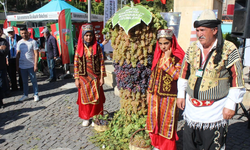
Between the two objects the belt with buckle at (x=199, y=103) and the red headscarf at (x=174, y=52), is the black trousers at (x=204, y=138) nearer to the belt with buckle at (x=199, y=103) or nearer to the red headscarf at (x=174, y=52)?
the belt with buckle at (x=199, y=103)

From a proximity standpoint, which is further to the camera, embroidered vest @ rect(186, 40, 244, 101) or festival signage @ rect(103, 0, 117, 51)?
festival signage @ rect(103, 0, 117, 51)

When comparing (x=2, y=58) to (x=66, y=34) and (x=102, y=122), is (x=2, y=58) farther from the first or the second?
(x=102, y=122)

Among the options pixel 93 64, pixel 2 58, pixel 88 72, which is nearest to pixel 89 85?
pixel 88 72

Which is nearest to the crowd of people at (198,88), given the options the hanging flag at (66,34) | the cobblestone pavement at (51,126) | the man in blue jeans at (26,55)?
the cobblestone pavement at (51,126)

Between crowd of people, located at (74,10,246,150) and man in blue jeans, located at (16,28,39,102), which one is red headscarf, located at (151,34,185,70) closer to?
crowd of people, located at (74,10,246,150)

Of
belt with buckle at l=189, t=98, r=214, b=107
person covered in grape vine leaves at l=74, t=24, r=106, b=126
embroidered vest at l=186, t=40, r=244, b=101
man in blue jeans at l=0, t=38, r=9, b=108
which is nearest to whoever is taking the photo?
embroidered vest at l=186, t=40, r=244, b=101

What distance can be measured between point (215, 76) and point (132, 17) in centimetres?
164

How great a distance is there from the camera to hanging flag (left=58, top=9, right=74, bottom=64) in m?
8.59

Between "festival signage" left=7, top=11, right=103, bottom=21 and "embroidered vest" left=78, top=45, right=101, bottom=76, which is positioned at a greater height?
"festival signage" left=7, top=11, right=103, bottom=21

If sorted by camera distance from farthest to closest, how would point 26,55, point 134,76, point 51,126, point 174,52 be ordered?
point 26,55, point 51,126, point 134,76, point 174,52

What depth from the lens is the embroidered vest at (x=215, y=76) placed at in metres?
2.20

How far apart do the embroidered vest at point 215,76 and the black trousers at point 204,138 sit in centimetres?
41

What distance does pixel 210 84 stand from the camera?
230 centimetres

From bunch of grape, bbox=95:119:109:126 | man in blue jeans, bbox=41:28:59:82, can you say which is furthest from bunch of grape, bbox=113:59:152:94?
man in blue jeans, bbox=41:28:59:82
